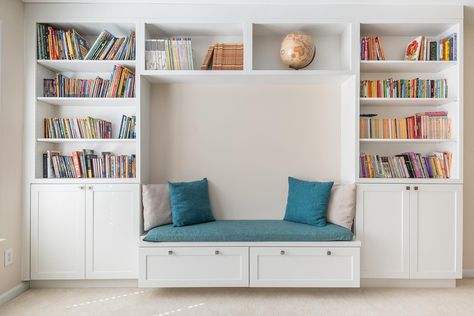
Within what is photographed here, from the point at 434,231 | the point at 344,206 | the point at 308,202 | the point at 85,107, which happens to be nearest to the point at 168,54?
the point at 85,107

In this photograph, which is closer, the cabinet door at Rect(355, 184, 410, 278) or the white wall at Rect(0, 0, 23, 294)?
the white wall at Rect(0, 0, 23, 294)

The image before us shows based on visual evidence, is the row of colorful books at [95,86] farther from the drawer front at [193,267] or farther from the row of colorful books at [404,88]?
the row of colorful books at [404,88]

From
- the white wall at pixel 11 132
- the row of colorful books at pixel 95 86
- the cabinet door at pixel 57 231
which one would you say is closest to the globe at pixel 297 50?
the row of colorful books at pixel 95 86

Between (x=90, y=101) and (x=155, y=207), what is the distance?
114 centimetres

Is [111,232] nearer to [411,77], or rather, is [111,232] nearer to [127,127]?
[127,127]

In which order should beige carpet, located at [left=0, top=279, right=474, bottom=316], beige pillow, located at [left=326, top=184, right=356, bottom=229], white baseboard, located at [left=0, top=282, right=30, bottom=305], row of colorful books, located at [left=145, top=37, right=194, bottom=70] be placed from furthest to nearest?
1. row of colorful books, located at [left=145, top=37, right=194, bottom=70]
2. beige pillow, located at [left=326, top=184, right=356, bottom=229]
3. white baseboard, located at [left=0, top=282, right=30, bottom=305]
4. beige carpet, located at [left=0, top=279, right=474, bottom=316]

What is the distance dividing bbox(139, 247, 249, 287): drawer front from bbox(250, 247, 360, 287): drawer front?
0.12 metres

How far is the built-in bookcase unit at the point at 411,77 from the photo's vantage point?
2.88 meters

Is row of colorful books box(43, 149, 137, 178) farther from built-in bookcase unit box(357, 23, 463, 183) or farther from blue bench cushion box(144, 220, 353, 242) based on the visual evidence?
built-in bookcase unit box(357, 23, 463, 183)

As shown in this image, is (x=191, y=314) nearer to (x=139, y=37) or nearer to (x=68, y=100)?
(x=68, y=100)

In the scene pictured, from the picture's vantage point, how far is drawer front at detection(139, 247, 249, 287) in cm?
266

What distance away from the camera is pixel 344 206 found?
2.84 m

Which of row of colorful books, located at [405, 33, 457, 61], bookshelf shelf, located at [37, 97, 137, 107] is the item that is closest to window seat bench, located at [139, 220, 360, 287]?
bookshelf shelf, located at [37, 97, 137, 107]

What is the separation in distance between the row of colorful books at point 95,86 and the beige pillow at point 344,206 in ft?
6.78
